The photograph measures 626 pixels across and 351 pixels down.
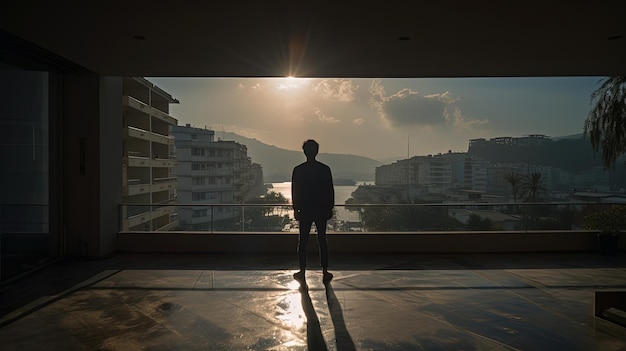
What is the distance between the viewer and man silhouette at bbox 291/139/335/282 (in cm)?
391

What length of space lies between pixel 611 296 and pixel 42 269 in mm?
5951

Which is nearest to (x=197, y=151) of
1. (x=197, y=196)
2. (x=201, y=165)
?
(x=201, y=165)

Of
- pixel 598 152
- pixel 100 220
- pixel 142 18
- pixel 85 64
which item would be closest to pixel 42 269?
pixel 100 220

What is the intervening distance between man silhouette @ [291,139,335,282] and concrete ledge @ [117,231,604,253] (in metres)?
1.44

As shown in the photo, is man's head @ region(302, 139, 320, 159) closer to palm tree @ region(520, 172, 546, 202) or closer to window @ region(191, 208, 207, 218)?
window @ region(191, 208, 207, 218)

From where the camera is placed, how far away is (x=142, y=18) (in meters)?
3.22

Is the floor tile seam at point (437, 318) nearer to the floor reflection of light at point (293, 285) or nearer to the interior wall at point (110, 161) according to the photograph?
the floor reflection of light at point (293, 285)

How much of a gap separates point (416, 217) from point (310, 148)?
2537 mm

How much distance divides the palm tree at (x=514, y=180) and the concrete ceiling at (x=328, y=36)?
4.50 meters

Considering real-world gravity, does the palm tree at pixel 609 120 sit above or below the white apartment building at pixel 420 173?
above

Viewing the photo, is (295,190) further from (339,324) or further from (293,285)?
(339,324)

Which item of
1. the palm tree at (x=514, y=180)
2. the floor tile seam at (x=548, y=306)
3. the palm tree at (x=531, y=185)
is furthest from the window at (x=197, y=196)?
the floor tile seam at (x=548, y=306)

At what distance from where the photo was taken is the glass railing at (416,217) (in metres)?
5.56

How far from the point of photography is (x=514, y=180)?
30.2 ft
